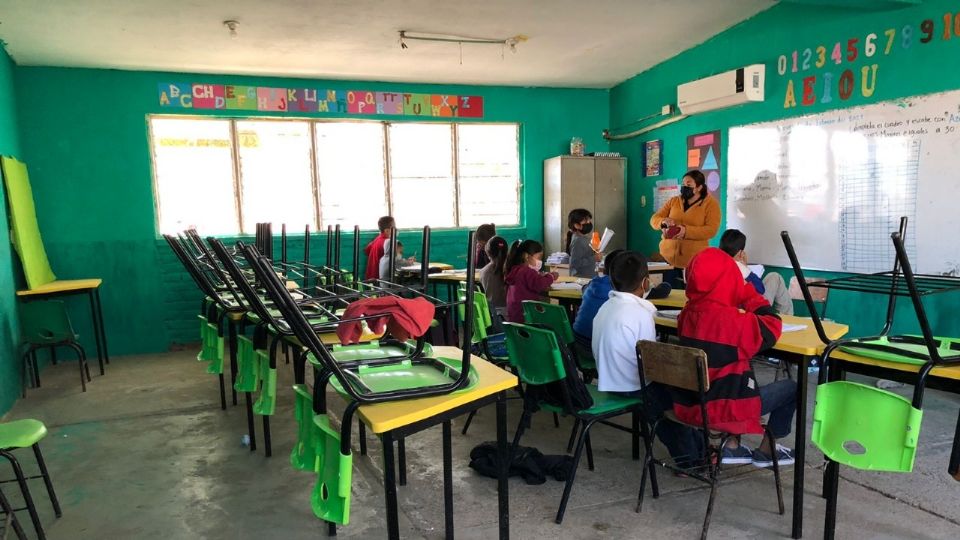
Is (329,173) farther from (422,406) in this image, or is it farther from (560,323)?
(422,406)

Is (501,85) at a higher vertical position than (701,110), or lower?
higher

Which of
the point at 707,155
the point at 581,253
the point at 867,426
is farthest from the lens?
the point at 707,155

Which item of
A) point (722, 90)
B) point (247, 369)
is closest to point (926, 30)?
point (722, 90)

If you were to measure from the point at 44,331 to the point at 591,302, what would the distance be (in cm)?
413

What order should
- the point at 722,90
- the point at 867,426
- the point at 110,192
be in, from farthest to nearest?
the point at 110,192
the point at 722,90
the point at 867,426

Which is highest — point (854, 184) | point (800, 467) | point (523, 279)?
point (854, 184)

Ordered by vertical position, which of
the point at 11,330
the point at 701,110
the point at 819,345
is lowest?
the point at 11,330

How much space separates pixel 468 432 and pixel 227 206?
420 centimetres

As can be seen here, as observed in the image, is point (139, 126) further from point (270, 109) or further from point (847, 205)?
point (847, 205)

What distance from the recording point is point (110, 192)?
231 inches

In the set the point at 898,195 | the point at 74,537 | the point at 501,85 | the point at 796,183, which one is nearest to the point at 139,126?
the point at 501,85

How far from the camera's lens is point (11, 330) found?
14.3ft

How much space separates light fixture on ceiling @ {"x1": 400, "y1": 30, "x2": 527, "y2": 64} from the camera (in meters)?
5.02

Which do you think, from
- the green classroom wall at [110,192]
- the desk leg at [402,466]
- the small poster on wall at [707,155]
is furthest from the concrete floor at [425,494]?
the green classroom wall at [110,192]
